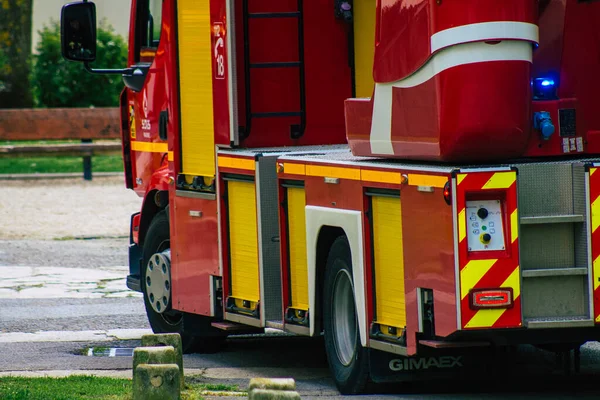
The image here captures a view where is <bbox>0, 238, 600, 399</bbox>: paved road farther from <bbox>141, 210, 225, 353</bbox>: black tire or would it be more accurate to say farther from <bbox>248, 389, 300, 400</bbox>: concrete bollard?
<bbox>248, 389, 300, 400</bbox>: concrete bollard

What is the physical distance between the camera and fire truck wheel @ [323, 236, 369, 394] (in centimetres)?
821

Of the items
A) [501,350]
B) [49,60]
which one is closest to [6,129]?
[49,60]

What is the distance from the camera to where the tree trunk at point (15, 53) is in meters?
28.7

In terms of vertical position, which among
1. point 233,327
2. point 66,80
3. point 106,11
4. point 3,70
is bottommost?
point 233,327

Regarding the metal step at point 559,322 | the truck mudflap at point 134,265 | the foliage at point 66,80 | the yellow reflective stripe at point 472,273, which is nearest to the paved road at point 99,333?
the truck mudflap at point 134,265

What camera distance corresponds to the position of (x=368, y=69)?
10430 mm

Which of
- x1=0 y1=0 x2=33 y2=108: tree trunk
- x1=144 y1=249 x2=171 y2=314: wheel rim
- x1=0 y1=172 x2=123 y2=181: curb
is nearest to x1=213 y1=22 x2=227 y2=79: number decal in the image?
x1=144 y1=249 x2=171 y2=314: wheel rim

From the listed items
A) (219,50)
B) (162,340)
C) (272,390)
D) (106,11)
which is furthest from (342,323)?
(106,11)

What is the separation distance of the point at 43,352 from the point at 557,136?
4.38m

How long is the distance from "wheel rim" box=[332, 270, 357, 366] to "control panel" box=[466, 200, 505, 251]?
1336mm

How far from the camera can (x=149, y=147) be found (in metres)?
11.1

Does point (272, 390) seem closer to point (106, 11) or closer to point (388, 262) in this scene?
point (388, 262)

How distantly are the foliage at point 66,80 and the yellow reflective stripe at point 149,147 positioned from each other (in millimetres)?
17080

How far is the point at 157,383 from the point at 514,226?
2058 mm
